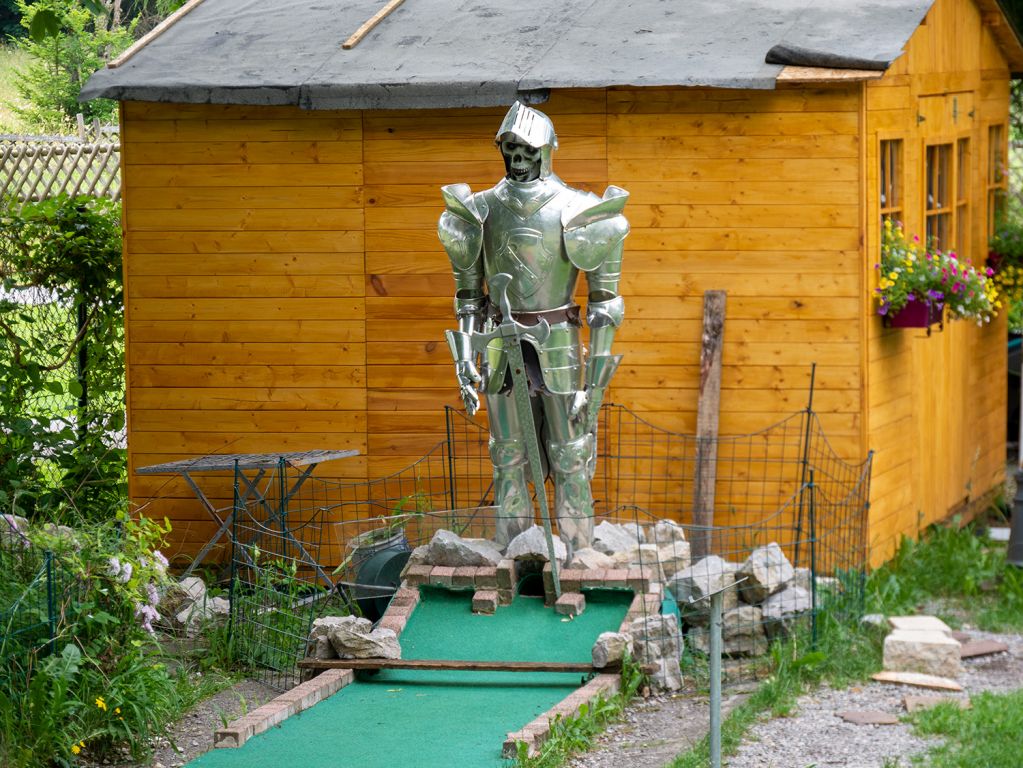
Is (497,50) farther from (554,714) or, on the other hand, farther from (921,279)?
(554,714)

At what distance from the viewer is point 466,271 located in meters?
8.23

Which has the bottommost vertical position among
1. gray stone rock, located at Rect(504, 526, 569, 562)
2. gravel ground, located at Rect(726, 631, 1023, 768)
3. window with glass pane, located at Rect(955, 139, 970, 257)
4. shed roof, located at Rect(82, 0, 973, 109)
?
gravel ground, located at Rect(726, 631, 1023, 768)

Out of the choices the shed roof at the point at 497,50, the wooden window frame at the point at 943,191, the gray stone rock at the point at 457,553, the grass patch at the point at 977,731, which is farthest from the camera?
the wooden window frame at the point at 943,191

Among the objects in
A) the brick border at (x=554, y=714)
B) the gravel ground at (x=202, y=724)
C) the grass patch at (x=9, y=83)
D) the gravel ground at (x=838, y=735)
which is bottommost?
the gravel ground at (x=838, y=735)

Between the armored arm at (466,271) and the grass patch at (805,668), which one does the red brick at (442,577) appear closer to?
the armored arm at (466,271)

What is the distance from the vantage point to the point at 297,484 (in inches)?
364

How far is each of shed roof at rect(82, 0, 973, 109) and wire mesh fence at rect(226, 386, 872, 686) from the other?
6.26ft

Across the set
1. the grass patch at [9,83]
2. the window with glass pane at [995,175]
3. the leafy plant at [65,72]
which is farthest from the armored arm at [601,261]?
the grass patch at [9,83]

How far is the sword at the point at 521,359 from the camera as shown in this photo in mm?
7934

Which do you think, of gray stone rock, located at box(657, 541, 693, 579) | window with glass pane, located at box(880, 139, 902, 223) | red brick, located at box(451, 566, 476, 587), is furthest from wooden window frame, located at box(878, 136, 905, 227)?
red brick, located at box(451, 566, 476, 587)

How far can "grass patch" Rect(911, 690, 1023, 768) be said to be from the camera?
673 centimetres

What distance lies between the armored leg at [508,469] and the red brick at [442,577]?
0.40m

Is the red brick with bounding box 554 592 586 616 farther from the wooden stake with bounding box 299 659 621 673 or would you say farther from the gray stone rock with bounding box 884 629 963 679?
the gray stone rock with bounding box 884 629 963 679

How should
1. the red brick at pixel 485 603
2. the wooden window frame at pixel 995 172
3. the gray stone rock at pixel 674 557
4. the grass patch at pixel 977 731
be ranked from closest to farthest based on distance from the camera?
the grass patch at pixel 977 731
the red brick at pixel 485 603
the gray stone rock at pixel 674 557
the wooden window frame at pixel 995 172
